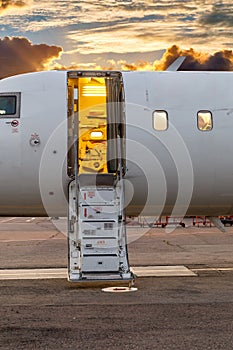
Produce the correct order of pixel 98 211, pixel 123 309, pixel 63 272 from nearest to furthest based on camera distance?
pixel 123 309 → pixel 98 211 → pixel 63 272

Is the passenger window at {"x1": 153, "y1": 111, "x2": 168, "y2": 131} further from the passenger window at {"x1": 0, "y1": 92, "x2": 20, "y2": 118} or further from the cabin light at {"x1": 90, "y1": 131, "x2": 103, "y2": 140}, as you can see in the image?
the passenger window at {"x1": 0, "y1": 92, "x2": 20, "y2": 118}

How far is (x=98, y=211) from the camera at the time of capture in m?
16.0

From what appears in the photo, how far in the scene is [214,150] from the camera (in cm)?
1658

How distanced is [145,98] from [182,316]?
254 inches

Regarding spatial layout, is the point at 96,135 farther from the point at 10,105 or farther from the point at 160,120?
the point at 10,105

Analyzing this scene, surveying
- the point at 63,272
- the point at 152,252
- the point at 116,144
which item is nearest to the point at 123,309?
the point at 116,144

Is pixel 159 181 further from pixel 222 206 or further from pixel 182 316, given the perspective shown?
pixel 182 316

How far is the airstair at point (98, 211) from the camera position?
15.5 m

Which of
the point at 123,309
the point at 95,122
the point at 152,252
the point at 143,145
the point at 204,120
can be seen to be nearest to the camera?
the point at 123,309

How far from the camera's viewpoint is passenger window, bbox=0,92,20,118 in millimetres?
16188

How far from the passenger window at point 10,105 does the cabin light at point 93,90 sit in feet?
6.95

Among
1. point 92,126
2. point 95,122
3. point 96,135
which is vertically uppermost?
point 95,122

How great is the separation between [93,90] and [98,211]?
12.6 ft

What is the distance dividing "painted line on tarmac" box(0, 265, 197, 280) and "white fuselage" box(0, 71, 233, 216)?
9.31 ft
